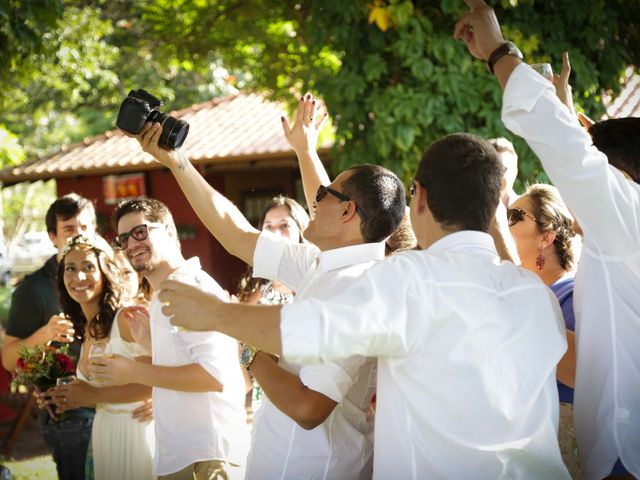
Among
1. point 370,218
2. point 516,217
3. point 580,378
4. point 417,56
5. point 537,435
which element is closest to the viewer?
point 537,435

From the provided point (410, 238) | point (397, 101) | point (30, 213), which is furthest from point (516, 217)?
point (30, 213)

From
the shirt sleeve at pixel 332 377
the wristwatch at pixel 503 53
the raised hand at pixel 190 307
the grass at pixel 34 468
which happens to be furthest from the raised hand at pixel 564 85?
the grass at pixel 34 468

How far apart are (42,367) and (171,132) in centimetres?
181

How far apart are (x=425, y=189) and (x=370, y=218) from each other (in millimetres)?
489

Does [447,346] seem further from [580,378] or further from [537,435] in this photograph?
[580,378]

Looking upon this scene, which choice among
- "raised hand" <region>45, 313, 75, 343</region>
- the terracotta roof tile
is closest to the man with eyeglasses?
"raised hand" <region>45, 313, 75, 343</region>

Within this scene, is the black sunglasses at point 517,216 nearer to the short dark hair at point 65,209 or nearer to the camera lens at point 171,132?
the camera lens at point 171,132

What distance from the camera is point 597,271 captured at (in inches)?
86.2

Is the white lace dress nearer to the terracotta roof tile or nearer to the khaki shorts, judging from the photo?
the khaki shorts

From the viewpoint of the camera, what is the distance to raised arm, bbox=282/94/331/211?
3361 millimetres

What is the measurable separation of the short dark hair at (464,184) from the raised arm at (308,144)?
1.27 m

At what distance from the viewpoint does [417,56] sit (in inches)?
235

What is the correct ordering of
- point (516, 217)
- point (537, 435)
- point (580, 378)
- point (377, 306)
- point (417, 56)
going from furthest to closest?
point (417, 56), point (516, 217), point (580, 378), point (537, 435), point (377, 306)

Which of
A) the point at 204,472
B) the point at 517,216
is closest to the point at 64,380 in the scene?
the point at 204,472
